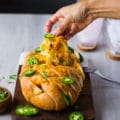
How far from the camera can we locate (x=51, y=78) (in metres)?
0.91

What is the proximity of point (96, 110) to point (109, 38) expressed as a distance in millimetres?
355

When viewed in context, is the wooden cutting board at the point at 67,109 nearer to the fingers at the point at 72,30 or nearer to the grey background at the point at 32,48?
the grey background at the point at 32,48

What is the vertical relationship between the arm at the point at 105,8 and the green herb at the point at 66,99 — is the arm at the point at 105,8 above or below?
above

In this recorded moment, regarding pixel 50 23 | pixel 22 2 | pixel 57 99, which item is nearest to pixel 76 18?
pixel 50 23

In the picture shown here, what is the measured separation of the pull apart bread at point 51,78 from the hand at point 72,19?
0.13 metres

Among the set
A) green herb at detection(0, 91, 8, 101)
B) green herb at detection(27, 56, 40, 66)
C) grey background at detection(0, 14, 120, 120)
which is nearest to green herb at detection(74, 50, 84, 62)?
grey background at detection(0, 14, 120, 120)

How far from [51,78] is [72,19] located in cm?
30

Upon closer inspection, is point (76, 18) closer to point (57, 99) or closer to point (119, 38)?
point (119, 38)

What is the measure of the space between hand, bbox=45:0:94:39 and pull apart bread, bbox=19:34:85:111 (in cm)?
13

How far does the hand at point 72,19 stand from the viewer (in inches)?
44.3

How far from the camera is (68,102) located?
2.96 feet

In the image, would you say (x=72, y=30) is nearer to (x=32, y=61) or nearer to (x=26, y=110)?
(x=32, y=61)

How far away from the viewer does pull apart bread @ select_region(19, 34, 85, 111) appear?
0.89 m

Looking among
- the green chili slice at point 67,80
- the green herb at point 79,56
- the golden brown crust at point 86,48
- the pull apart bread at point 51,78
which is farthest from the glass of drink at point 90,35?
the green chili slice at point 67,80
